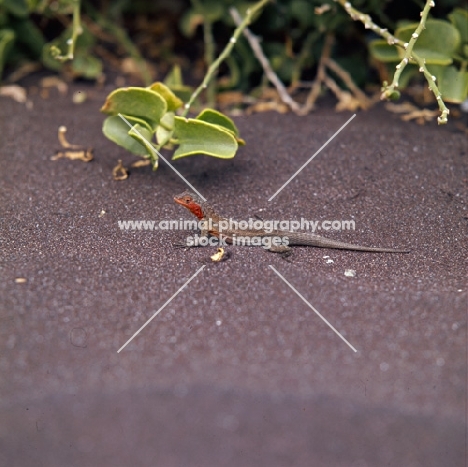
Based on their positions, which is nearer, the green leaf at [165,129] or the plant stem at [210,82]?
the green leaf at [165,129]

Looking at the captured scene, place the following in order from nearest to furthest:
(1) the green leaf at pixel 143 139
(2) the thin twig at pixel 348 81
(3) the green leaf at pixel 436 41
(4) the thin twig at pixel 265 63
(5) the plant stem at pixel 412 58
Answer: (5) the plant stem at pixel 412 58
(1) the green leaf at pixel 143 139
(3) the green leaf at pixel 436 41
(4) the thin twig at pixel 265 63
(2) the thin twig at pixel 348 81

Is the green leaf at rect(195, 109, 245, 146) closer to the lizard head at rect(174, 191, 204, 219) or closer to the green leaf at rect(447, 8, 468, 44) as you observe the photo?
the lizard head at rect(174, 191, 204, 219)

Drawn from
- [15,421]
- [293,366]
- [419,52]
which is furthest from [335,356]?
[419,52]

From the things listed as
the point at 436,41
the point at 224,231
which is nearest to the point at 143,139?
the point at 224,231

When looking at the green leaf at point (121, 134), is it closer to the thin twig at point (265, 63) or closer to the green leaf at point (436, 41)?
the thin twig at point (265, 63)

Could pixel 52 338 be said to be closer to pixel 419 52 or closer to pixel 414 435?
pixel 414 435

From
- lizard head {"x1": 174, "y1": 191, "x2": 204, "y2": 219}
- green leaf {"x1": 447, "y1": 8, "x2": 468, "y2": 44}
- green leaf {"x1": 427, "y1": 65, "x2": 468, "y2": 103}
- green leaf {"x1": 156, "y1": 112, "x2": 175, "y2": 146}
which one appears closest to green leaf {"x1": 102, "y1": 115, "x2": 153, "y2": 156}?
green leaf {"x1": 156, "y1": 112, "x2": 175, "y2": 146}

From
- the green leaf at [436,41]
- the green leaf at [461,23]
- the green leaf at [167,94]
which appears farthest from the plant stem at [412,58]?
the green leaf at [167,94]

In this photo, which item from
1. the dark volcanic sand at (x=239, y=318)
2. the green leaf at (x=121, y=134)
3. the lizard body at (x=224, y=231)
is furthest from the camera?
the green leaf at (x=121, y=134)
